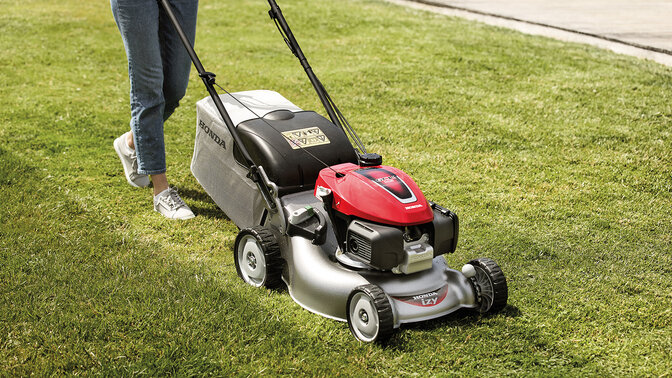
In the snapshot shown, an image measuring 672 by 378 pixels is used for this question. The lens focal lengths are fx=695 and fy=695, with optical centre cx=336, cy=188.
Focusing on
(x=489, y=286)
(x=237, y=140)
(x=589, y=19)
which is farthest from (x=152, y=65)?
(x=589, y=19)

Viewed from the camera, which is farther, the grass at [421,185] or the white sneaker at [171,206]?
the white sneaker at [171,206]

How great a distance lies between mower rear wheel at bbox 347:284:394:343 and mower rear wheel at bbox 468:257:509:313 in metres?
0.41

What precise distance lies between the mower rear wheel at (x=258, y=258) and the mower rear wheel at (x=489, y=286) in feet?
2.35

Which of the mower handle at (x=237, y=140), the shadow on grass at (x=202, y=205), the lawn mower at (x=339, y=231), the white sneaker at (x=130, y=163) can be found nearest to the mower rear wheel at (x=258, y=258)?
the lawn mower at (x=339, y=231)

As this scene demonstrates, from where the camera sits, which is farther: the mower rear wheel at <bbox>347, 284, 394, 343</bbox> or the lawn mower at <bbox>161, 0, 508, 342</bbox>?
the lawn mower at <bbox>161, 0, 508, 342</bbox>

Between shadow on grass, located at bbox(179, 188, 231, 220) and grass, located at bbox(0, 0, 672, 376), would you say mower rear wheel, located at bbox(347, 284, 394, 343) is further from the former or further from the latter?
shadow on grass, located at bbox(179, 188, 231, 220)

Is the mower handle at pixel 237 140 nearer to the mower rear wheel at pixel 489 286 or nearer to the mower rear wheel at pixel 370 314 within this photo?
the mower rear wheel at pixel 370 314

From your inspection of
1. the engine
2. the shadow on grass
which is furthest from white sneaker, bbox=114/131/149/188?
the engine

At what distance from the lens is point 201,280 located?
267 cm

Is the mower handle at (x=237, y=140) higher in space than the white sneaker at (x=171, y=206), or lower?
higher

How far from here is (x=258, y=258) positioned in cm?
262

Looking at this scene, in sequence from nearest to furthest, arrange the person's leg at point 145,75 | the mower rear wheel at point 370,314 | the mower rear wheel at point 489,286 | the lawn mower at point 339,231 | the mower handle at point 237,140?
the mower rear wheel at point 370,314, the lawn mower at point 339,231, the mower rear wheel at point 489,286, the mower handle at point 237,140, the person's leg at point 145,75

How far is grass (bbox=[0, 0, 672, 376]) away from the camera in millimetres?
2262

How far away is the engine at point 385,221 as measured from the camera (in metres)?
2.25
